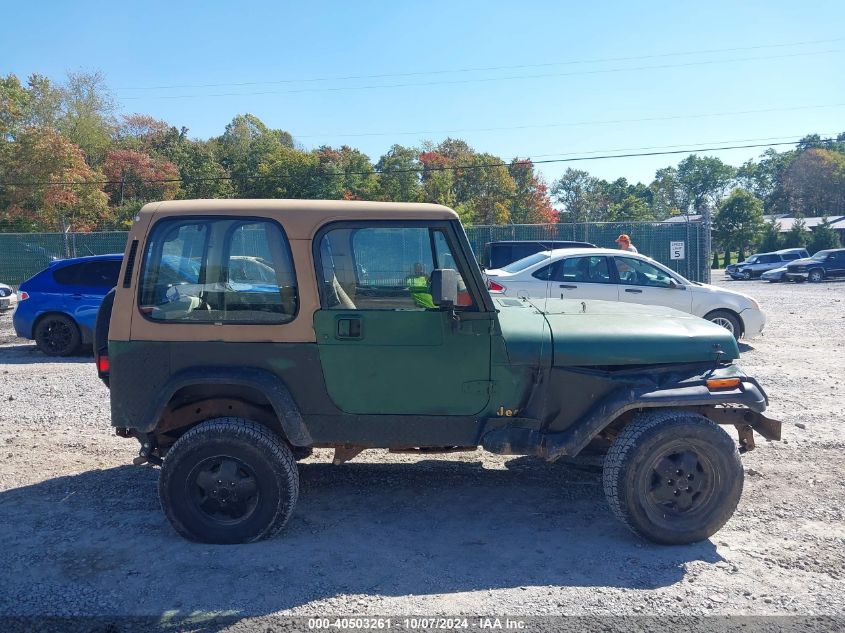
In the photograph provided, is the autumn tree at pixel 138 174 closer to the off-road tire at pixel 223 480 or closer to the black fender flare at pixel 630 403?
the off-road tire at pixel 223 480

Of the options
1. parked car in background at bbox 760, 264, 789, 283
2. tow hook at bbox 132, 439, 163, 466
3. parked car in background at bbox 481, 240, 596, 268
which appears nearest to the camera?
tow hook at bbox 132, 439, 163, 466

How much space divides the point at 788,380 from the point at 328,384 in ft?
22.3

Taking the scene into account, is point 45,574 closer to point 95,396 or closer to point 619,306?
point 619,306

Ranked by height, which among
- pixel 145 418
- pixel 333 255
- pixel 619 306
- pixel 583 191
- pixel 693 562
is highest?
pixel 583 191

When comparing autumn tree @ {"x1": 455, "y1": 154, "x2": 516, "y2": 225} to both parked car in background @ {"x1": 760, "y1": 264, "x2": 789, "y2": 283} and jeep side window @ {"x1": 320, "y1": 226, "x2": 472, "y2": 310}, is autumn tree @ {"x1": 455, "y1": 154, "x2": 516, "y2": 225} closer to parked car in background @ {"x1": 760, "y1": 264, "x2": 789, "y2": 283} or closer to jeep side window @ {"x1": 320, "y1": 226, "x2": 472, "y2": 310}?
parked car in background @ {"x1": 760, "y1": 264, "x2": 789, "y2": 283}

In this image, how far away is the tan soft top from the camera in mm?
4355

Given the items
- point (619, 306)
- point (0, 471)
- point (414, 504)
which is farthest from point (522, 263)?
point (0, 471)

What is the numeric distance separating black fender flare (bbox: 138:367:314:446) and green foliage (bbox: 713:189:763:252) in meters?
54.3

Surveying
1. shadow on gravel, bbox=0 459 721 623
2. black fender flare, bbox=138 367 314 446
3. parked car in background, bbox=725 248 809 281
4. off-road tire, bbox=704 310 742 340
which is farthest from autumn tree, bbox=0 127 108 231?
parked car in background, bbox=725 248 809 281

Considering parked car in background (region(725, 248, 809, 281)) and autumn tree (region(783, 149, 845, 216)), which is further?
autumn tree (region(783, 149, 845, 216))

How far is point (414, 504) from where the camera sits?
5.12 meters

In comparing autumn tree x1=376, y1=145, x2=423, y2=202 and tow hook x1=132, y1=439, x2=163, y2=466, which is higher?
autumn tree x1=376, y1=145, x2=423, y2=202

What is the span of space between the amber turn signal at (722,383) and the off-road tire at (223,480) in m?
2.60

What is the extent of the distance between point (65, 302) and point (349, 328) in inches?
342
